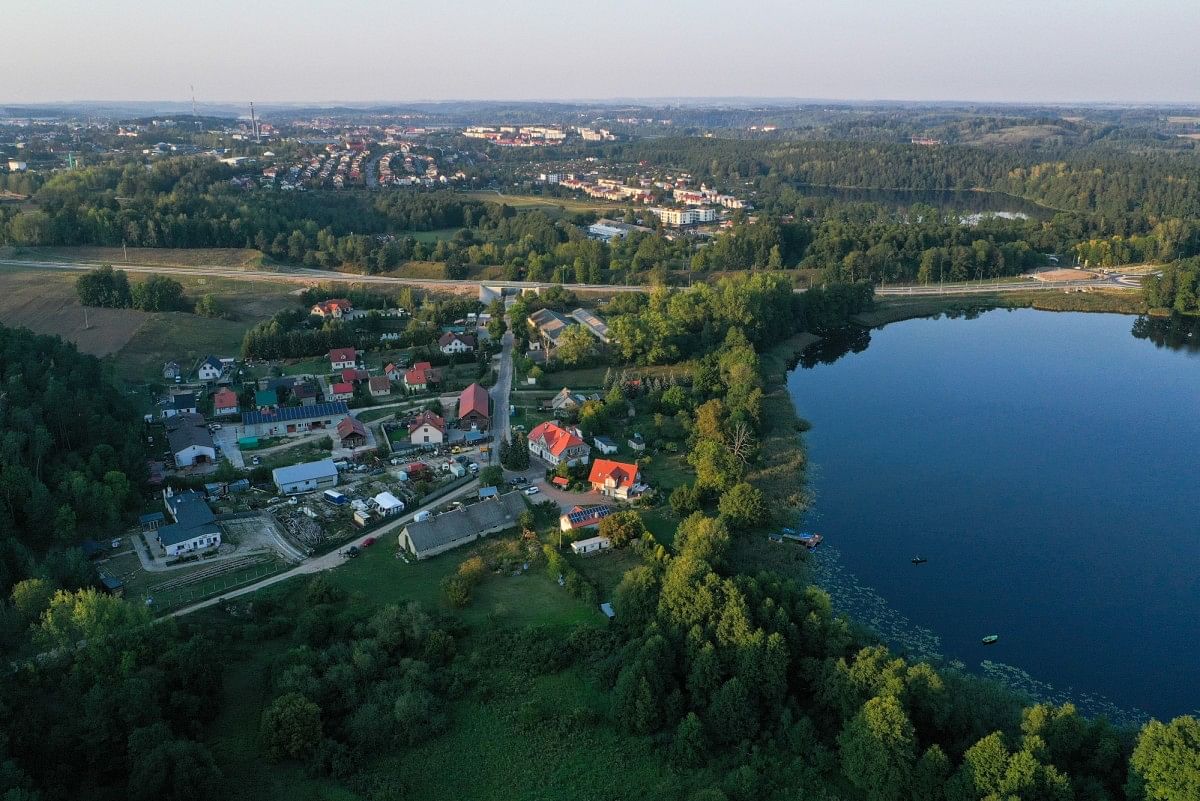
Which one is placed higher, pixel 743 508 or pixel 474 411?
pixel 474 411

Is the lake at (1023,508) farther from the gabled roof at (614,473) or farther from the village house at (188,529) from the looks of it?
the village house at (188,529)

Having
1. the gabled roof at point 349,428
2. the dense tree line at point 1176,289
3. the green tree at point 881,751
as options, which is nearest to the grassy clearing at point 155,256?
the gabled roof at point 349,428

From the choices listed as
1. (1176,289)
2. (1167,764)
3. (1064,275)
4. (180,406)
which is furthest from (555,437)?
(1064,275)

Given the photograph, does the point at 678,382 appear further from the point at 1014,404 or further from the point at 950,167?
the point at 950,167

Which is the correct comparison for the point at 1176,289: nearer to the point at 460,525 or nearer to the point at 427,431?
the point at 427,431

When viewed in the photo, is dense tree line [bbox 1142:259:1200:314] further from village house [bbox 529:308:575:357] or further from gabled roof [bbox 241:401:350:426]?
gabled roof [bbox 241:401:350:426]

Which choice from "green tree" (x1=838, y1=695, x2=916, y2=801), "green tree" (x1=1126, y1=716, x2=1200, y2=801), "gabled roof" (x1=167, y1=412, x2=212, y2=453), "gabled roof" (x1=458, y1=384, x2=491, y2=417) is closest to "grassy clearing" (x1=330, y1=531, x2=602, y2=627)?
"green tree" (x1=838, y1=695, x2=916, y2=801)
